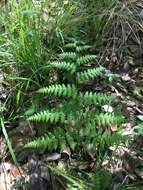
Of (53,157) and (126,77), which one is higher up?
(126,77)

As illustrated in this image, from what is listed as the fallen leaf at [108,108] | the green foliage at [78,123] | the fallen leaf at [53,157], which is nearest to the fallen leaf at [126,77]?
the fallen leaf at [108,108]

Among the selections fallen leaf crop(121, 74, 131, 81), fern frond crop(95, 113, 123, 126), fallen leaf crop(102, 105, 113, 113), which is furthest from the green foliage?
fallen leaf crop(121, 74, 131, 81)

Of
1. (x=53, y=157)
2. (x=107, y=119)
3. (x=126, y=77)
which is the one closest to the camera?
(x=107, y=119)

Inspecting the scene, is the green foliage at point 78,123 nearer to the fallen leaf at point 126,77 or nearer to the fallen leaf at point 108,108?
the fallen leaf at point 108,108

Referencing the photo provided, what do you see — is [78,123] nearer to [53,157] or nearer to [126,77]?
[53,157]

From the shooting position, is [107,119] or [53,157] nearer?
[107,119]

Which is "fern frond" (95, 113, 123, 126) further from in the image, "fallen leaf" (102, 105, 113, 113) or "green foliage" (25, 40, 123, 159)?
"fallen leaf" (102, 105, 113, 113)

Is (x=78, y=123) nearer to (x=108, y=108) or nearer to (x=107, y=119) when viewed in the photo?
(x=107, y=119)

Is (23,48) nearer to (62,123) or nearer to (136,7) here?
(62,123)

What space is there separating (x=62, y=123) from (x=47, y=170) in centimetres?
32

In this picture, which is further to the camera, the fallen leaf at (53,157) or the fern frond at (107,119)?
the fallen leaf at (53,157)

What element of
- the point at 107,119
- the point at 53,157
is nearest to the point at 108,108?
the point at 107,119

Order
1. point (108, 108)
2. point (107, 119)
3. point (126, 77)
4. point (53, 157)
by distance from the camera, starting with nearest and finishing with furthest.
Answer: point (107, 119), point (53, 157), point (108, 108), point (126, 77)

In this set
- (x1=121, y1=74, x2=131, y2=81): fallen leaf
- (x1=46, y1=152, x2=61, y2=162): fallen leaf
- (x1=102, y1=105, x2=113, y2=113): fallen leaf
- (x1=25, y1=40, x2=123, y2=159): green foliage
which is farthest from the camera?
(x1=121, y1=74, x2=131, y2=81): fallen leaf
